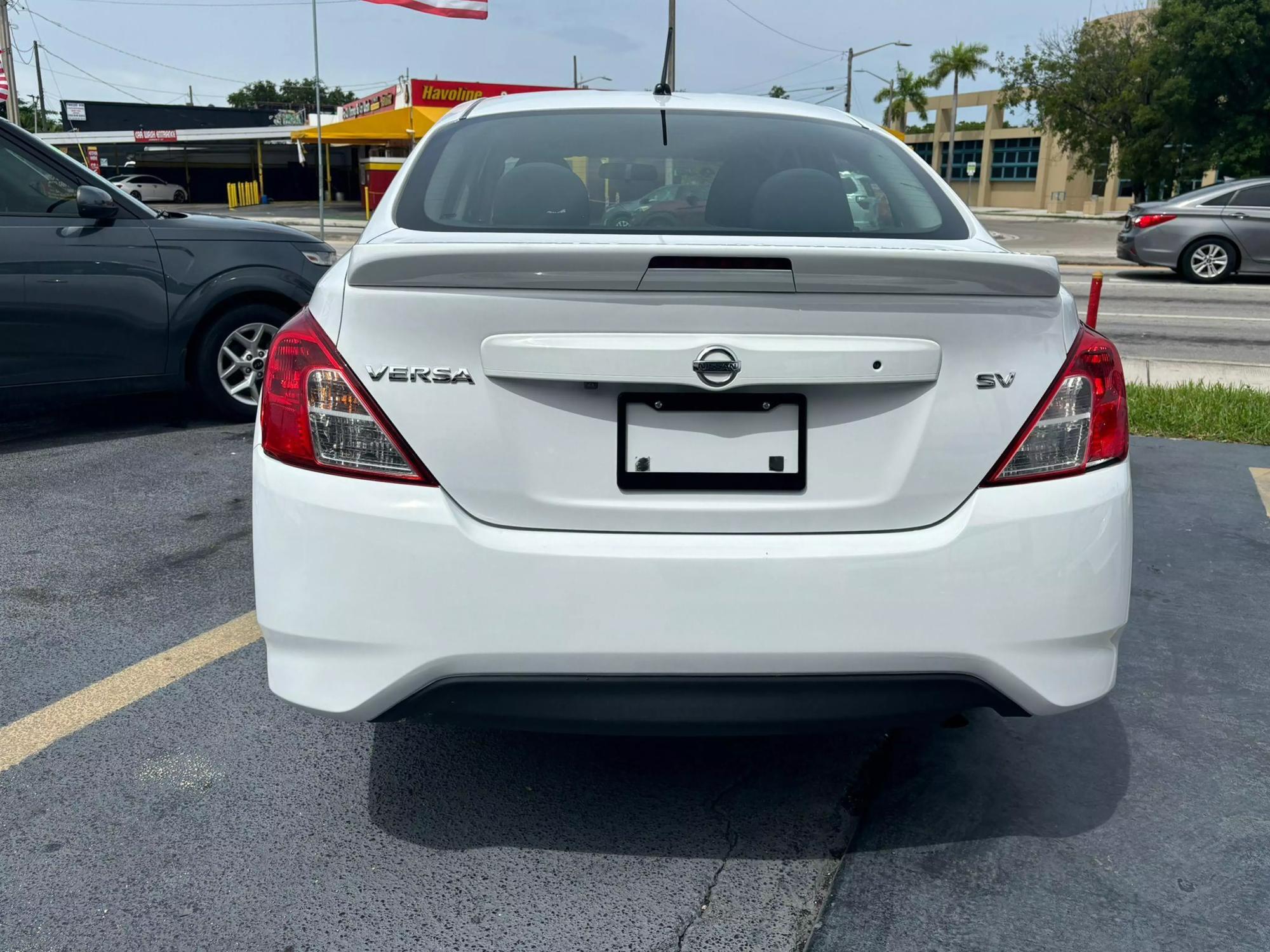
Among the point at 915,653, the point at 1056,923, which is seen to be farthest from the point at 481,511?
the point at 1056,923

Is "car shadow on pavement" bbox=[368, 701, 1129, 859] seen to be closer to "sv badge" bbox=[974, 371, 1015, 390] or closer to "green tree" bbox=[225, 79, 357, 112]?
"sv badge" bbox=[974, 371, 1015, 390]

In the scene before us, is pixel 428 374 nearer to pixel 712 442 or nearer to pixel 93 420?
pixel 712 442

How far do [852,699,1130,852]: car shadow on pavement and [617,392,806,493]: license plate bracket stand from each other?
737 mm

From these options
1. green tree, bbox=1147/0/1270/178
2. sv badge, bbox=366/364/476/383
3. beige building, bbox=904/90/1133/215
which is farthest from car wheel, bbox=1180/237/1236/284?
beige building, bbox=904/90/1133/215

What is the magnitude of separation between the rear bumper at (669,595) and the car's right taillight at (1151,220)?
1646 cm

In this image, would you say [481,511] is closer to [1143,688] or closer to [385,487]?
[385,487]

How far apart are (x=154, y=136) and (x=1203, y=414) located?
56.9 metres

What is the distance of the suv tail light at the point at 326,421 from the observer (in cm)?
212

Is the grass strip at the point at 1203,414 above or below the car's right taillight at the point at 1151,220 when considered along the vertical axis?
below

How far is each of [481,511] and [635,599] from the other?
33 centimetres

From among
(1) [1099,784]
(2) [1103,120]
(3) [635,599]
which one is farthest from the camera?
(2) [1103,120]

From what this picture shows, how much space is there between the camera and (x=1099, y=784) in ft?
9.09

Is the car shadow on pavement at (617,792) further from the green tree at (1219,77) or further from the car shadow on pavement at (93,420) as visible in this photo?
the green tree at (1219,77)

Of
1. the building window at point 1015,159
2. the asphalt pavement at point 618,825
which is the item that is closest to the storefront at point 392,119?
the asphalt pavement at point 618,825
